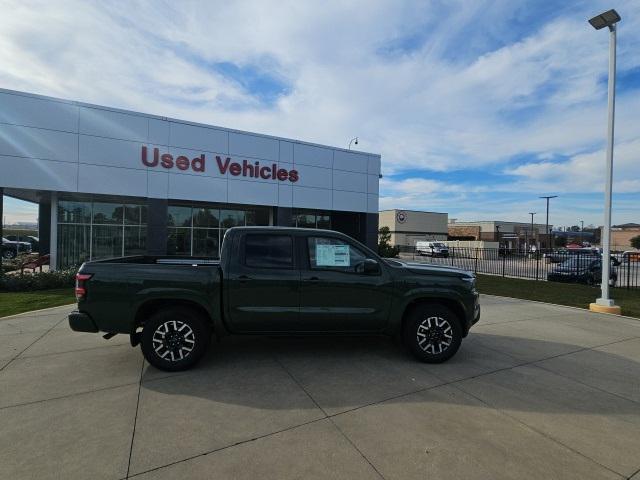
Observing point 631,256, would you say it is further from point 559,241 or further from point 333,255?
point 559,241

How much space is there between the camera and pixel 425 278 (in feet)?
17.2

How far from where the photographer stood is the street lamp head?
29.7 ft

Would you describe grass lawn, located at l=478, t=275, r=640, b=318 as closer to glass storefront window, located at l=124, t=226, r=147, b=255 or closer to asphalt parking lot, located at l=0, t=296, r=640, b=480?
asphalt parking lot, located at l=0, t=296, r=640, b=480

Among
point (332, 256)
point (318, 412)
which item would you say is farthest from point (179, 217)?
point (318, 412)

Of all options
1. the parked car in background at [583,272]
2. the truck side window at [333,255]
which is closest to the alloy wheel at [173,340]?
the truck side window at [333,255]

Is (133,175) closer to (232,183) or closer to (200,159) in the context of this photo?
(200,159)

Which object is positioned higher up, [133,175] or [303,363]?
[133,175]

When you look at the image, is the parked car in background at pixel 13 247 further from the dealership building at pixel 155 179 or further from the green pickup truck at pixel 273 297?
the green pickup truck at pixel 273 297

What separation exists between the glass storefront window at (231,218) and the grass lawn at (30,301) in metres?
9.54

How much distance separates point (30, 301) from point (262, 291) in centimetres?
872

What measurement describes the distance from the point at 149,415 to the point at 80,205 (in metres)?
17.1

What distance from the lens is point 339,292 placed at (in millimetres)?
5055

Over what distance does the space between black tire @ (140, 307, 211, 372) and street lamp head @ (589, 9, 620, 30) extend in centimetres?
1131

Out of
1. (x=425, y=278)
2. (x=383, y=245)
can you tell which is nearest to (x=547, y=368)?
(x=425, y=278)
